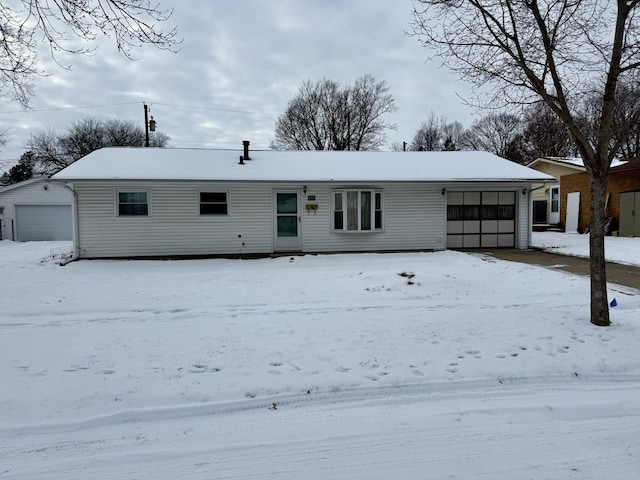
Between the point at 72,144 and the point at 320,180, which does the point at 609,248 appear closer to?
the point at 320,180

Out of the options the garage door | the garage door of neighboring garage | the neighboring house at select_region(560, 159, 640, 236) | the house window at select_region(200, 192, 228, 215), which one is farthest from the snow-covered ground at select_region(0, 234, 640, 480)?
the garage door of neighboring garage

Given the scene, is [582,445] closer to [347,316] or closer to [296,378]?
[296,378]

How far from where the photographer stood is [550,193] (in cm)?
2373

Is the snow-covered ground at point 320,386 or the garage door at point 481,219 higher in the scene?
the garage door at point 481,219

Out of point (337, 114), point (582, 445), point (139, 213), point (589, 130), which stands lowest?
point (582, 445)

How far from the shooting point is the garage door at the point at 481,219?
1484 centimetres

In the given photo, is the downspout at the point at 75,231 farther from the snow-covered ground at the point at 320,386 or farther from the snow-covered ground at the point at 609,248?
the snow-covered ground at the point at 609,248

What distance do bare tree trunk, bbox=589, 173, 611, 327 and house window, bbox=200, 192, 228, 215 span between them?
10556 mm

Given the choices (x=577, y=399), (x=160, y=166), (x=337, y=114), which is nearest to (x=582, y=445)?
(x=577, y=399)

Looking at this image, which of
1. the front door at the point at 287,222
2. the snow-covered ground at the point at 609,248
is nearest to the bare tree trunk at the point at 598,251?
the snow-covered ground at the point at 609,248

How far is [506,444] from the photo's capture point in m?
2.94

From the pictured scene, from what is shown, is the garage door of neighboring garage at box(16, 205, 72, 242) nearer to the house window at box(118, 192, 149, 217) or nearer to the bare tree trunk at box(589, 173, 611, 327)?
the house window at box(118, 192, 149, 217)

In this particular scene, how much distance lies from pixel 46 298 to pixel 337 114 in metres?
31.4

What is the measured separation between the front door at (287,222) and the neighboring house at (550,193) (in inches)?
567
